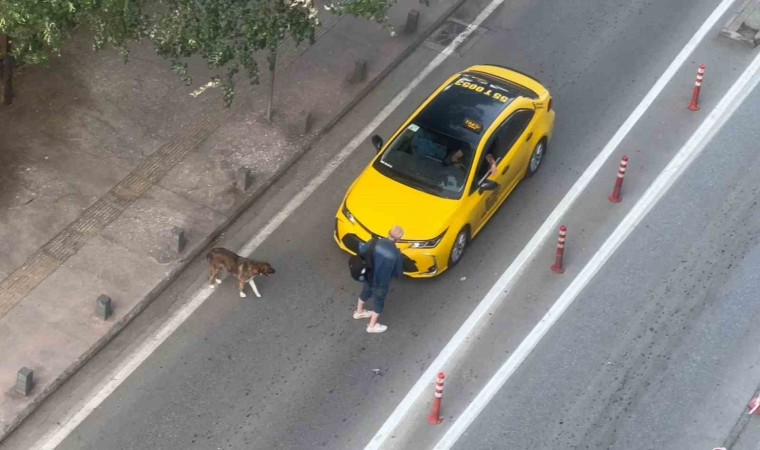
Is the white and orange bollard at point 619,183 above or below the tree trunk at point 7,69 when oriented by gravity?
below

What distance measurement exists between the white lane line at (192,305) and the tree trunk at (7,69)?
4731 mm

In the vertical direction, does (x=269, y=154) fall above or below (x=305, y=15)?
below

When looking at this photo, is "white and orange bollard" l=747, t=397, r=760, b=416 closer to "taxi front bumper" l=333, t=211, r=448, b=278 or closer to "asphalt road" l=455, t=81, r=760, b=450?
"asphalt road" l=455, t=81, r=760, b=450

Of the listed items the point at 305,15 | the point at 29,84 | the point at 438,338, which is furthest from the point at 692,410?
the point at 29,84

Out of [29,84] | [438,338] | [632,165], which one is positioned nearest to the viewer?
[438,338]

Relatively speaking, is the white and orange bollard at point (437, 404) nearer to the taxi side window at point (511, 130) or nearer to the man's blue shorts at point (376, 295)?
the man's blue shorts at point (376, 295)

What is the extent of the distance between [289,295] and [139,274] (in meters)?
2.06

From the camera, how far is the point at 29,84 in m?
19.3

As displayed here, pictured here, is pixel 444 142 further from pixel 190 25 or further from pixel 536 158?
pixel 190 25

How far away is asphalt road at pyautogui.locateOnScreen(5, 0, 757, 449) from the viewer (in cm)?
1442

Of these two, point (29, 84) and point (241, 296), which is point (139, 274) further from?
point (29, 84)

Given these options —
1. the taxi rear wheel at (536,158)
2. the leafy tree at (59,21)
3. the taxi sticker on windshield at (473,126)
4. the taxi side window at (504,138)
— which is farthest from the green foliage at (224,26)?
→ the taxi rear wheel at (536,158)

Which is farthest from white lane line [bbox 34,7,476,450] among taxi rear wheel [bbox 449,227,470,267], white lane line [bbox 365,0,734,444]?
white lane line [bbox 365,0,734,444]

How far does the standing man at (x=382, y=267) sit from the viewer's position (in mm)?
14922
